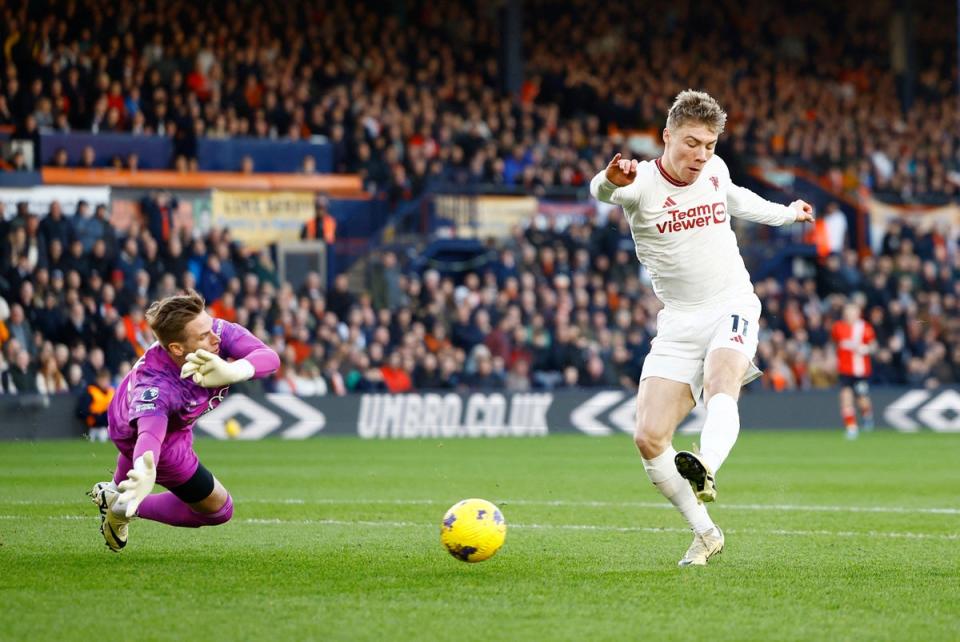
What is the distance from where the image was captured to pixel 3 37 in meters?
24.2

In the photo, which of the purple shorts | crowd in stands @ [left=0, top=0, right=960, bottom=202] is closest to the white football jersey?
the purple shorts

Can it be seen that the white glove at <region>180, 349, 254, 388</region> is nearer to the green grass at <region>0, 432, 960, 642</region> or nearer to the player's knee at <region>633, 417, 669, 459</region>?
the green grass at <region>0, 432, 960, 642</region>

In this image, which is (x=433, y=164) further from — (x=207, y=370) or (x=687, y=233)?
(x=207, y=370)

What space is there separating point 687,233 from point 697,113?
2.29ft

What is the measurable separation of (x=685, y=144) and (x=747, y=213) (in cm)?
77

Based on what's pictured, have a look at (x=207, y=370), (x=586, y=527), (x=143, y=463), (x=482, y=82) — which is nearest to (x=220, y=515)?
(x=143, y=463)

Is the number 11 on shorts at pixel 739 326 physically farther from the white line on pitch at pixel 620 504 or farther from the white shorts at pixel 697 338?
the white line on pitch at pixel 620 504

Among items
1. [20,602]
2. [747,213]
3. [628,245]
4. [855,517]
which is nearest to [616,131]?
[628,245]

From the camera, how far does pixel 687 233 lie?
8164 millimetres

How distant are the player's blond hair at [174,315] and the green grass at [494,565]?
1.20 m

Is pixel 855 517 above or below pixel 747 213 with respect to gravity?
below

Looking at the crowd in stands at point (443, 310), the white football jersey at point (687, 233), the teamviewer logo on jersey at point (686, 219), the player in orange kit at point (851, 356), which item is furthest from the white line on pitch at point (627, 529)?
the player in orange kit at point (851, 356)

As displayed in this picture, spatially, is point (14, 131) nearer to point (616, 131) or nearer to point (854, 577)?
point (616, 131)

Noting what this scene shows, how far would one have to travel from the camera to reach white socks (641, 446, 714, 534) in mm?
7996
